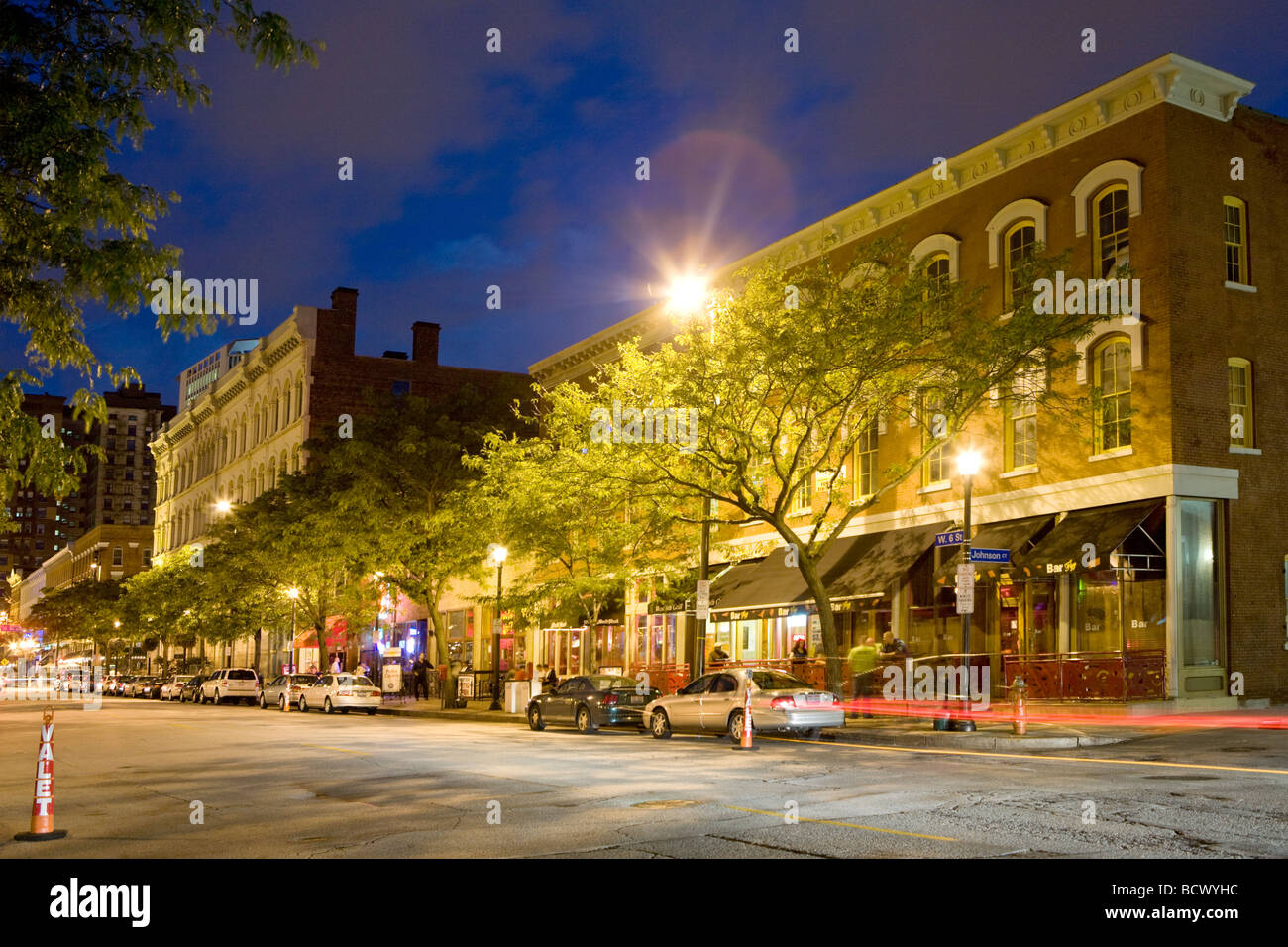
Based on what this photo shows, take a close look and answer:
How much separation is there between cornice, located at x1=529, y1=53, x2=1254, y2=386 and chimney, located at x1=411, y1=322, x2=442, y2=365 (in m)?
36.1

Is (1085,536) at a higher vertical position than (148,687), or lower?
higher

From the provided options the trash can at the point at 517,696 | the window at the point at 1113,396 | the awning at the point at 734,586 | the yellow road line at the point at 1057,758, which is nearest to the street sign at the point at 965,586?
the yellow road line at the point at 1057,758

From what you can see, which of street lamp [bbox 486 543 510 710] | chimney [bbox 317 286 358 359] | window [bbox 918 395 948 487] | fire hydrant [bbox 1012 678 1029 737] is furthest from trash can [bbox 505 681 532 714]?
chimney [bbox 317 286 358 359]

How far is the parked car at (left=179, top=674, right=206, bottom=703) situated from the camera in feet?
193

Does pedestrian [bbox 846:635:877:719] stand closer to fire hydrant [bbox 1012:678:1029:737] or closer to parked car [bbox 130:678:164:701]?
Answer: fire hydrant [bbox 1012:678:1029:737]

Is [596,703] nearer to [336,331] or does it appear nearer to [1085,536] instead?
[1085,536]

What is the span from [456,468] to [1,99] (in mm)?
33936

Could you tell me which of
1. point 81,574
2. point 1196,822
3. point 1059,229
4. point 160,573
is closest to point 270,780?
point 1196,822

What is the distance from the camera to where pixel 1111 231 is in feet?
88.7

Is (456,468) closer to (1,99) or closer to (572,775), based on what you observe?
(572,775)

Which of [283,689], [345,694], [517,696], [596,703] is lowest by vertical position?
[283,689]

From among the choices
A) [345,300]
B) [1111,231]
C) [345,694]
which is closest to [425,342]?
[345,300]

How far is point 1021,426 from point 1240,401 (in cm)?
480

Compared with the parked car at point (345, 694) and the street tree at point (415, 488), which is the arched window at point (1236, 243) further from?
the parked car at point (345, 694)
